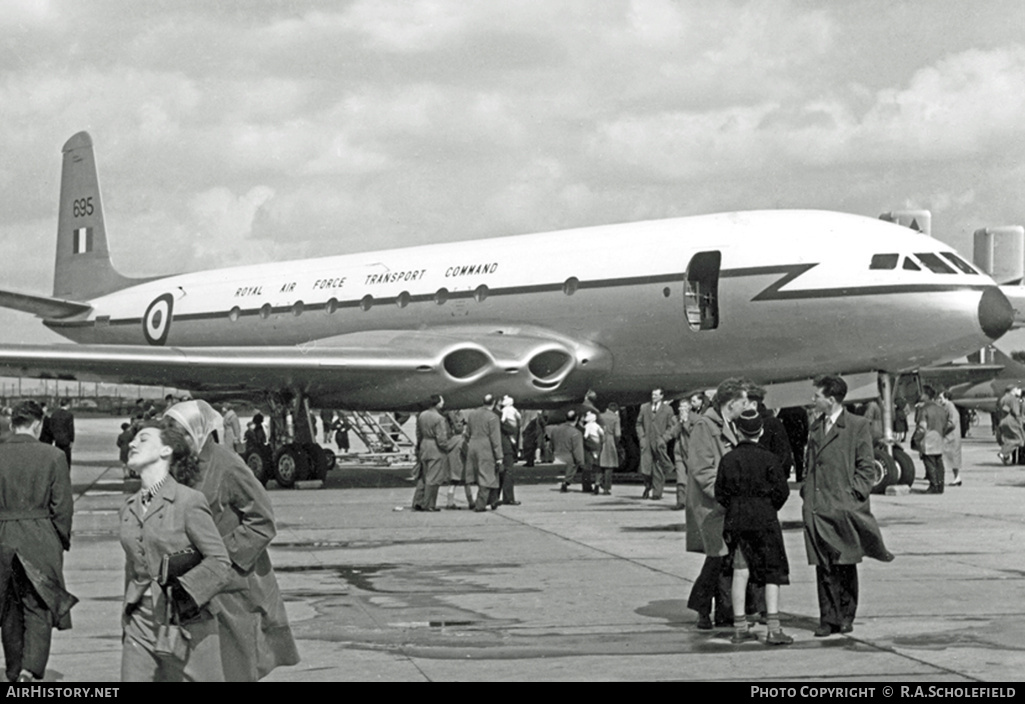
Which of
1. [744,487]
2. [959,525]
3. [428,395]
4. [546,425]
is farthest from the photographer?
[546,425]

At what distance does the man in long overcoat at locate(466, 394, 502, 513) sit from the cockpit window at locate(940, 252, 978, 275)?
5.92 metres

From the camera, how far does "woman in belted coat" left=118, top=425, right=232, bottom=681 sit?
15.2 feet

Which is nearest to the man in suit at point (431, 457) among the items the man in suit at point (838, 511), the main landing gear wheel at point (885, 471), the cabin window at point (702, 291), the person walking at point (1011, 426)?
the cabin window at point (702, 291)

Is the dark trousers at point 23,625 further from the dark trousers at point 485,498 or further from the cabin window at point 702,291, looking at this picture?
the cabin window at point 702,291

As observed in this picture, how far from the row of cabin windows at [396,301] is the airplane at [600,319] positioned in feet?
0.08

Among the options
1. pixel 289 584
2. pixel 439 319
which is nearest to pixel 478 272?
pixel 439 319

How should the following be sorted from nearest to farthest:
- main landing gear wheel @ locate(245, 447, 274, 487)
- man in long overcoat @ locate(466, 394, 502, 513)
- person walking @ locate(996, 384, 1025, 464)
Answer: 1. man in long overcoat @ locate(466, 394, 502, 513)
2. main landing gear wheel @ locate(245, 447, 274, 487)
3. person walking @ locate(996, 384, 1025, 464)

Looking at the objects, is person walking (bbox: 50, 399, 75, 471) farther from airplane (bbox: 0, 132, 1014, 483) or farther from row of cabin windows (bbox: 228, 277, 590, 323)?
row of cabin windows (bbox: 228, 277, 590, 323)

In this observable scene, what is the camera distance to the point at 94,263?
98.7 feet

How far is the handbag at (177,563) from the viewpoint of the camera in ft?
15.1

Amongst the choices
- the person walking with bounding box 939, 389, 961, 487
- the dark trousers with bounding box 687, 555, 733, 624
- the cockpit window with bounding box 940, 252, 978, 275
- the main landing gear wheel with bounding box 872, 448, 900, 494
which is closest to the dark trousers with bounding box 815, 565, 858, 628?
the dark trousers with bounding box 687, 555, 733, 624

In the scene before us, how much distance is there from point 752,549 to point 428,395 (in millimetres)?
12068
